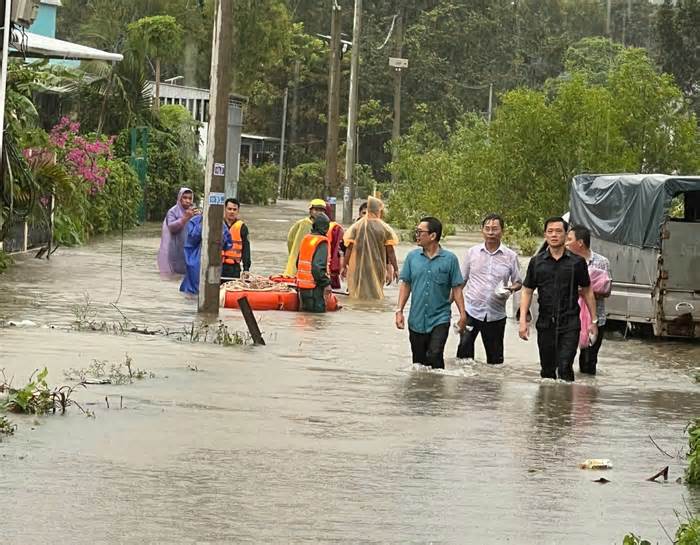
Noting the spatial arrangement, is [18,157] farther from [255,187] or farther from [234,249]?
[255,187]

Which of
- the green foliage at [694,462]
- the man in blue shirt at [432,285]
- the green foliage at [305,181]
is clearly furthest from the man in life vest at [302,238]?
the green foliage at [305,181]

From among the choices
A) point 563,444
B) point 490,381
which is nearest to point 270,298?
point 490,381

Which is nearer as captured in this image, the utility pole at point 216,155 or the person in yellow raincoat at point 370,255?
the utility pole at point 216,155

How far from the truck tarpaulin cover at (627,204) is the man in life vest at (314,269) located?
161 inches

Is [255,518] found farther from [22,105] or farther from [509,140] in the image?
[509,140]

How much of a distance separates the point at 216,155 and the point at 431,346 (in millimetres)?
5584

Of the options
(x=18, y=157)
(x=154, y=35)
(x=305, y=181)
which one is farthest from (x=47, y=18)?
(x=18, y=157)

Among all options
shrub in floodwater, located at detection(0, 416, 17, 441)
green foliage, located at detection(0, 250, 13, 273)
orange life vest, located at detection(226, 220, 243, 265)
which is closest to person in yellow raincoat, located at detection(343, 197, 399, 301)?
orange life vest, located at detection(226, 220, 243, 265)

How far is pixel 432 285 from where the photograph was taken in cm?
1460

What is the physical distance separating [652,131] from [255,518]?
34.3 metres

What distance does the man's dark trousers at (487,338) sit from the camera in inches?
616

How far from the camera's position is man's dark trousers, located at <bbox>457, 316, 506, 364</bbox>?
15641 mm

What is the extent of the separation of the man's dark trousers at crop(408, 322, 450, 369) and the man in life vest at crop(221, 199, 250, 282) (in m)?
7.53

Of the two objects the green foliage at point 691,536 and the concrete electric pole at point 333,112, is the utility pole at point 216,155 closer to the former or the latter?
the green foliage at point 691,536
